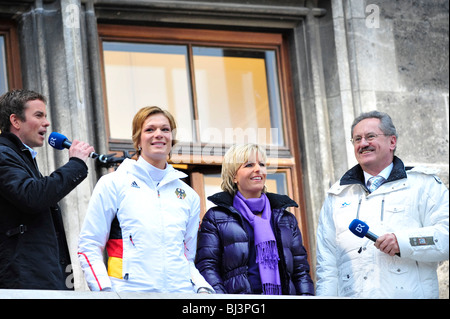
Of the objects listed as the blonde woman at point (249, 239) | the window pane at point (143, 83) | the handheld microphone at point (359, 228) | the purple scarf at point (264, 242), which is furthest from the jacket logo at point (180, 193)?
the window pane at point (143, 83)

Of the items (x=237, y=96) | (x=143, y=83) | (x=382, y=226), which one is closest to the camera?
(x=382, y=226)

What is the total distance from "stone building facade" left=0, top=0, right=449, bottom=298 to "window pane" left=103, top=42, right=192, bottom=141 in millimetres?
87

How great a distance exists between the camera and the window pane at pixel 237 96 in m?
8.68

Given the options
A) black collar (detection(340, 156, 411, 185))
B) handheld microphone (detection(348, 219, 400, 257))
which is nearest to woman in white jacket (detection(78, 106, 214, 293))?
handheld microphone (detection(348, 219, 400, 257))

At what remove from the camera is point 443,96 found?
9031 mm

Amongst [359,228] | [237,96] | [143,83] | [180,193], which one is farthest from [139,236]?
[237,96]

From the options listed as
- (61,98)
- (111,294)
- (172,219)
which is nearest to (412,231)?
(172,219)

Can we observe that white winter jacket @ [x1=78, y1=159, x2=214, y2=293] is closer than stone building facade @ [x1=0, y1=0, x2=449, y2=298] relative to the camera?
Yes

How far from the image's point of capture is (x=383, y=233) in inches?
272

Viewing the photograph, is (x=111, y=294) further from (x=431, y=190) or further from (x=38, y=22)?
(x=38, y=22)

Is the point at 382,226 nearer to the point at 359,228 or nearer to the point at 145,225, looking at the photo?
the point at 359,228

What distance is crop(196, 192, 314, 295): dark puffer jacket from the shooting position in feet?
22.2

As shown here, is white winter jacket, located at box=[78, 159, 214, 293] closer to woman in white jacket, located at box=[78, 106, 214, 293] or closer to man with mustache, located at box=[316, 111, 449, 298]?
woman in white jacket, located at box=[78, 106, 214, 293]

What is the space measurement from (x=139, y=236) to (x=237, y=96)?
8.64ft
